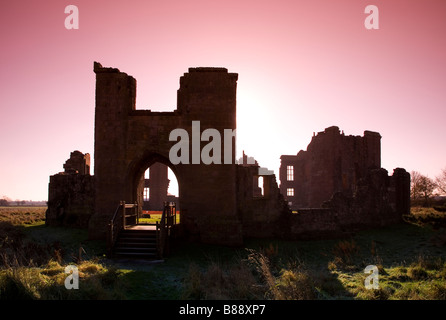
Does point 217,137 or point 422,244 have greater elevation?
point 217,137

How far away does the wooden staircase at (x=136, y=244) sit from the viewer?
12.0 metres

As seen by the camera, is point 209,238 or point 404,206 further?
point 404,206

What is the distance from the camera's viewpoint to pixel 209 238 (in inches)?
564

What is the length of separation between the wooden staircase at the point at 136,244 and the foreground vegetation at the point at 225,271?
0.57m

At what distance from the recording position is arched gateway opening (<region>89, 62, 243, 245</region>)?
14.5 metres

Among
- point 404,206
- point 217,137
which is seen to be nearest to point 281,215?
point 217,137

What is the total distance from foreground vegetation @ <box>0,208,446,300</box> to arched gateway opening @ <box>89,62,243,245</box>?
1.15 metres

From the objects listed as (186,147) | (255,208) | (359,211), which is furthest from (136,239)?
(359,211)

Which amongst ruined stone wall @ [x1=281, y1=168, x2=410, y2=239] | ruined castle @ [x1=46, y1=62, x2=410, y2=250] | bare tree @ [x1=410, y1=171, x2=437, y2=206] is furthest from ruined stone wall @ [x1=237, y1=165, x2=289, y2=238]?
bare tree @ [x1=410, y1=171, x2=437, y2=206]

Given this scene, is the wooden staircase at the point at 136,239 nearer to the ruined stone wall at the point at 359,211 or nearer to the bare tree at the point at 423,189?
the ruined stone wall at the point at 359,211

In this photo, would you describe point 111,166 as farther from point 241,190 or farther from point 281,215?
point 281,215

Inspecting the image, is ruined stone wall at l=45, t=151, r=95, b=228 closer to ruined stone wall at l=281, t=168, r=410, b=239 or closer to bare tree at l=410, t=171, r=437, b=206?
ruined stone wall at l=281, t=168, r=410, b=239

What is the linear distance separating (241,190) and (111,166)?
18.0ft

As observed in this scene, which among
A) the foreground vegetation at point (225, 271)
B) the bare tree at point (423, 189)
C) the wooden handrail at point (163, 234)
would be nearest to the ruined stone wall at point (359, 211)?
the foreground vegetation at point (225, 271)
